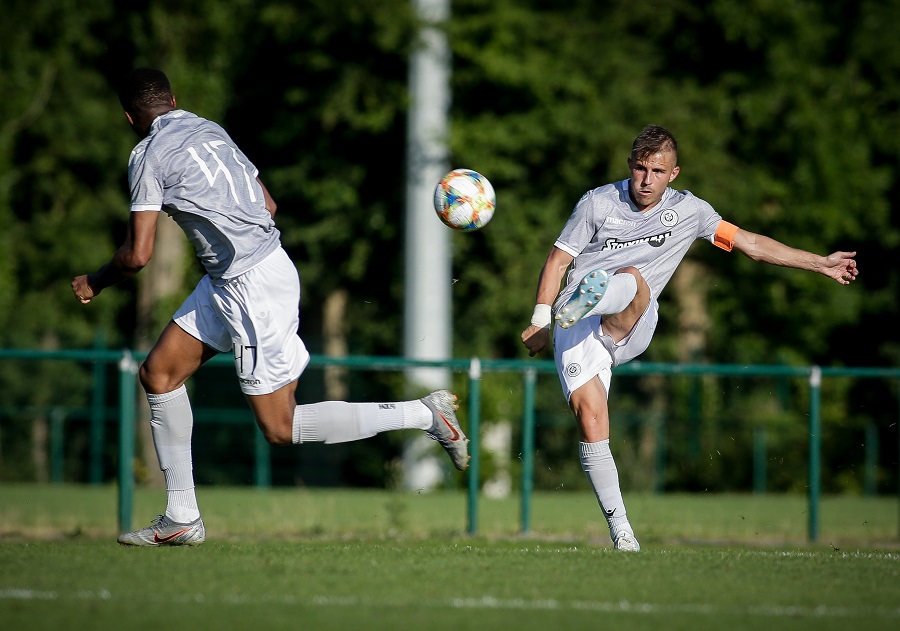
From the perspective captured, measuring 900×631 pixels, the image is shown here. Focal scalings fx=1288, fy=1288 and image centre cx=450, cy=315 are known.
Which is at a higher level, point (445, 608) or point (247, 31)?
point (247, 31)

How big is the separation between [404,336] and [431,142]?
3.40 m

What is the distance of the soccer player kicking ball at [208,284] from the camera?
6.53m

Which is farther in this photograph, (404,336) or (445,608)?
(404,336)

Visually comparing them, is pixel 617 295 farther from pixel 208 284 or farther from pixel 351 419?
pixel 208 284

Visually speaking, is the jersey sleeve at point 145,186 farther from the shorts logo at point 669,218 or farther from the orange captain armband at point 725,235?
the orange captain armband at point 725,235

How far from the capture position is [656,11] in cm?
2377

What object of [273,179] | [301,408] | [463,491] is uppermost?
[273,179]

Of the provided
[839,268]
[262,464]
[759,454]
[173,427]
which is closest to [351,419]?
[173,427]

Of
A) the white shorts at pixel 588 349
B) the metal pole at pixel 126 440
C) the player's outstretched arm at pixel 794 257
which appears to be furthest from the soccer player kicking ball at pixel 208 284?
the metal pole at pixel 126 440

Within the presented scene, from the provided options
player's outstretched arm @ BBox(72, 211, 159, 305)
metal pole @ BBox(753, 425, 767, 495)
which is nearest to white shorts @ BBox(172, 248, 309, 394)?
player's outstretched arm @ BBox(72, 211, 159, 305)

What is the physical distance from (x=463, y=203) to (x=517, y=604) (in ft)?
11.0

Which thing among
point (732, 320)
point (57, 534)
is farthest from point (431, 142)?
point (57, 534)

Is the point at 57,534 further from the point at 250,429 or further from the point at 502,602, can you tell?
the point at 250,429

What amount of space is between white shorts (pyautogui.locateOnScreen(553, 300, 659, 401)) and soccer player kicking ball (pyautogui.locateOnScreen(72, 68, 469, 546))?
1.03 meters
